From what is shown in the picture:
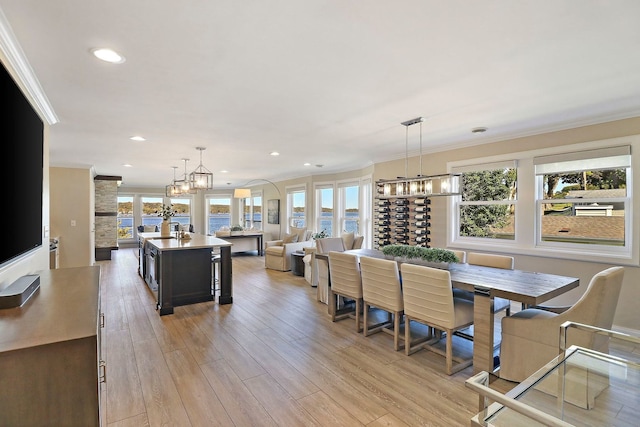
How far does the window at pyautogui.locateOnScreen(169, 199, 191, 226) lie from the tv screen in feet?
A: 37.0

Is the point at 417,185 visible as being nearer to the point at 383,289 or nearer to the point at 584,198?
the point at 383,289

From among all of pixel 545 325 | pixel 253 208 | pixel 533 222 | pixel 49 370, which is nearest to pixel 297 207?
pixel 253 208

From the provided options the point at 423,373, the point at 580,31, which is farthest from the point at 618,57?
the point at 423,373

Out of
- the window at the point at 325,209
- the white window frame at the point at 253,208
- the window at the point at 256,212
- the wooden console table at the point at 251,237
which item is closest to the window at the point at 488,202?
the window at the point at 325,209

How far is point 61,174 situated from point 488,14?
8.36 m

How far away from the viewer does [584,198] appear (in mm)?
3883

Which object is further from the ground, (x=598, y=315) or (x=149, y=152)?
(x=149, y=152)

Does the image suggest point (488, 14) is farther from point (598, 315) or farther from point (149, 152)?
point (149, 152)

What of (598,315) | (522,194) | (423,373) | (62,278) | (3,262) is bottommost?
(423,373)

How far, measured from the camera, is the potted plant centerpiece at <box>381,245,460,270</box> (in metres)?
3.49

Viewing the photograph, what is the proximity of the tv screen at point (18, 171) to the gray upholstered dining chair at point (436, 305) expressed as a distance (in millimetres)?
2916

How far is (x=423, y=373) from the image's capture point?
2.77 m

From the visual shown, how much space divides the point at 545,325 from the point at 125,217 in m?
13.6

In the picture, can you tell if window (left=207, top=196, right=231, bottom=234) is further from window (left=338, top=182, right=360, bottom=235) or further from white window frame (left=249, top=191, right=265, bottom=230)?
window (left=338, top=182, right=360, bottom=235)
